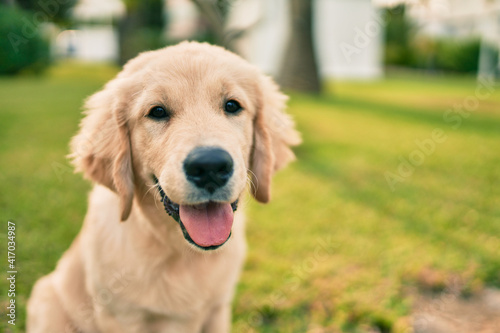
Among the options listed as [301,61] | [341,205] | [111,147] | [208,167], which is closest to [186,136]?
[208,167]

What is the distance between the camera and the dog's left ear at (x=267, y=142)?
100.0 inches

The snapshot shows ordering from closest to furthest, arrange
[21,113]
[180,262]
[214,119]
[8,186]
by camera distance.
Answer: [214,119], [180,262], [8,186], [21,113]

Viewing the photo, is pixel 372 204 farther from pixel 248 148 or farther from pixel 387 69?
pixel 387 69

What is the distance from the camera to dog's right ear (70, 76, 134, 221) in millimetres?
2275

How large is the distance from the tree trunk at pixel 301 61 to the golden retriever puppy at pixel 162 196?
8.82m

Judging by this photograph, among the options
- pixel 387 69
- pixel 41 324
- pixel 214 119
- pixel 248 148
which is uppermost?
pixel 214 119

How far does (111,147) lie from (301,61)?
10293 mm

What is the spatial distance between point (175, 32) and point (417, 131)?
19.9m

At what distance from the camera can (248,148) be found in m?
2.44

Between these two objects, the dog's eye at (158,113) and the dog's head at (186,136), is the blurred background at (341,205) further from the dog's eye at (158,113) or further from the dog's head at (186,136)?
the dog's eye at (158,113)

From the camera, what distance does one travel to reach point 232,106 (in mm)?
2369

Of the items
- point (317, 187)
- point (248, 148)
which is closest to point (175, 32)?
point (317, 187)

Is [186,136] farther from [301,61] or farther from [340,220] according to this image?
[301,61]

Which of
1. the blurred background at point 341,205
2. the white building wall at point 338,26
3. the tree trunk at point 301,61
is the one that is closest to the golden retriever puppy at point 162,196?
the blurred background at point 341,205
